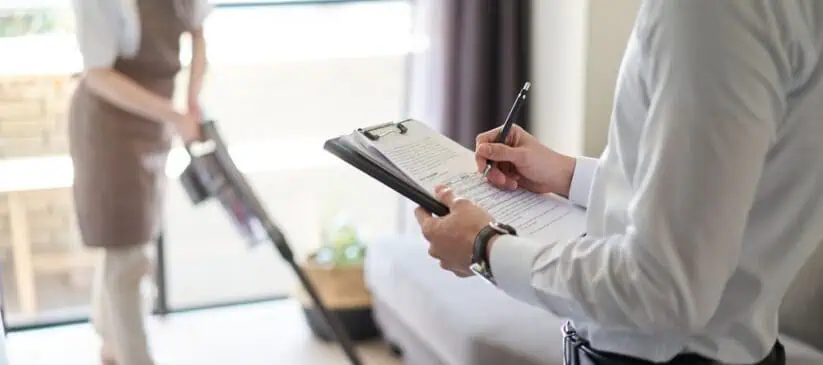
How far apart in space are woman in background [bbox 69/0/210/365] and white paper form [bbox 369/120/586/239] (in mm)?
1005

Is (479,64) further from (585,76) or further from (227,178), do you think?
(227,178)

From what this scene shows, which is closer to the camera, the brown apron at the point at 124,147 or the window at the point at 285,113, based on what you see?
the brown apron at the point at 124,147

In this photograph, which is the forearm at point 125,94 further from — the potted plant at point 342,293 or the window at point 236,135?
the potted plant at point 342,293

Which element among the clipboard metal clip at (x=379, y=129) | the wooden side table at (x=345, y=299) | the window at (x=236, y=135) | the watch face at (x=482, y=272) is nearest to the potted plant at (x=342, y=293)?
the wooden side table at (x=345, y=299)

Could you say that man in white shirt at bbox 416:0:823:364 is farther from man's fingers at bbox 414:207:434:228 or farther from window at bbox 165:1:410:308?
window at bbox 165:1:410:308

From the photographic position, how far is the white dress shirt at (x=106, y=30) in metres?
2.14

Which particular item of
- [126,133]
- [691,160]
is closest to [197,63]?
[126,133]

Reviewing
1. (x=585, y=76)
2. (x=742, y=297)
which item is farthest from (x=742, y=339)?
Result: (x=585, y=76)

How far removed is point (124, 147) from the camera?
229 centimetres

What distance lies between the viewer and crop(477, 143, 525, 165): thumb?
128 cm

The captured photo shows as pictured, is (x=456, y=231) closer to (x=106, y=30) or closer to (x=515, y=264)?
(x=515, y=264)

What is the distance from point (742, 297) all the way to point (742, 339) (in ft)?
0.17

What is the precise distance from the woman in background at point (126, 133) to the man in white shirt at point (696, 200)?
1.38m

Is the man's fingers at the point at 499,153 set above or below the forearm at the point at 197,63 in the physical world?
above
